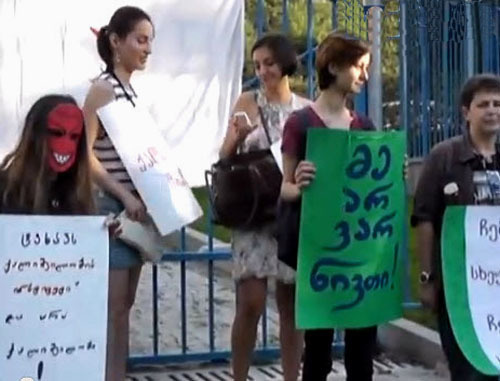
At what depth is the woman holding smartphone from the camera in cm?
528

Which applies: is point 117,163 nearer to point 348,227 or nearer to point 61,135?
A: point 61,135

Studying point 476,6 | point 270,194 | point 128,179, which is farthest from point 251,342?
point 476,6

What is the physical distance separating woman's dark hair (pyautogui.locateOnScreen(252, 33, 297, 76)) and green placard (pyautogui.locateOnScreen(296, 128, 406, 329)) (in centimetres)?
81

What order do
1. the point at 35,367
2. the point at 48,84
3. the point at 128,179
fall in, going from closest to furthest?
the point at 35,367
the point at 128,179
the point at 48,84

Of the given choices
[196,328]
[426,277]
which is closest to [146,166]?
[426,277]

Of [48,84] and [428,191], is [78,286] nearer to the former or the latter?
[428,191]

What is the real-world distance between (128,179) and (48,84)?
1.23 metres

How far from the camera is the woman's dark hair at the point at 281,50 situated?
527 cm

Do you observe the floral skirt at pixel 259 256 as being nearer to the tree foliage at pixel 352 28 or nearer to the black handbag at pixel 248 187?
the black handbag at pixel 248 187

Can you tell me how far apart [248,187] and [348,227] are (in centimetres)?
78

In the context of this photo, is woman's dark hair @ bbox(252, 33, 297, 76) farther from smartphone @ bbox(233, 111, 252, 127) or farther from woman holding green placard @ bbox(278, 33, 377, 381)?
woman holding green placard @ bbox(278, 33, 377, 381)

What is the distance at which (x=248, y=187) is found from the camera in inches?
207

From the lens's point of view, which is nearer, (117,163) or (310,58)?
(117,163)

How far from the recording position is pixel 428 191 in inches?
177
